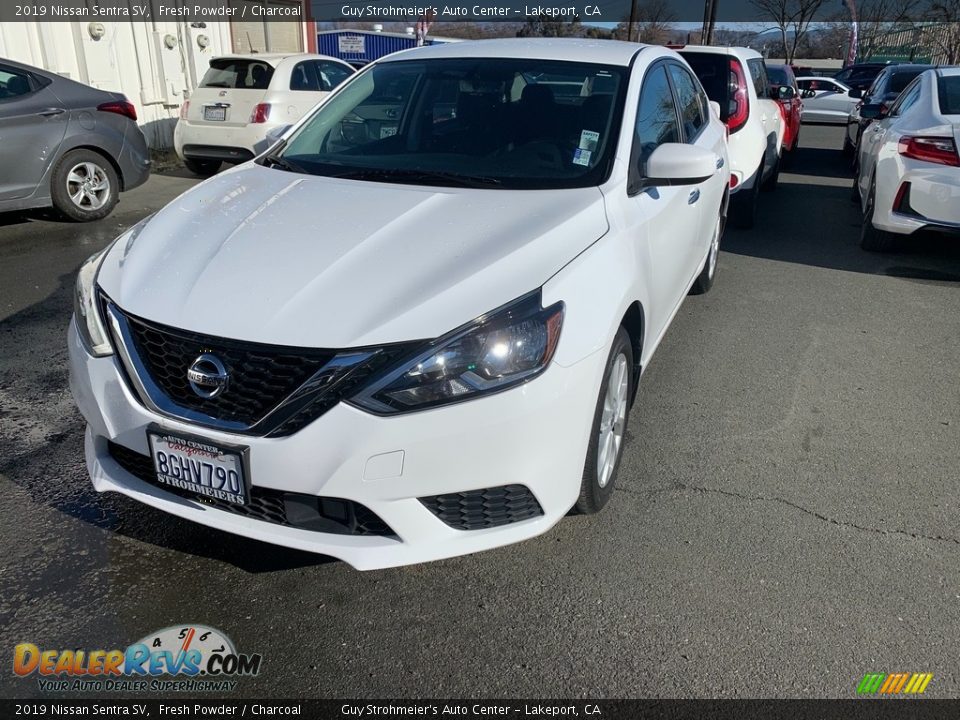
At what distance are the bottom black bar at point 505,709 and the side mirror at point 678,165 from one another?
192 cm

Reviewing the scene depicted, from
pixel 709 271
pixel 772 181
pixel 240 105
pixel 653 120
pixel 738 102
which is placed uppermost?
pixel 653 120

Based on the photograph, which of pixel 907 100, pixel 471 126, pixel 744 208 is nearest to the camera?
pixel 471 126

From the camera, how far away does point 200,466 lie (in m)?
2.27

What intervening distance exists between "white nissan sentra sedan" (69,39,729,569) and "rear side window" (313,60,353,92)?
797cm

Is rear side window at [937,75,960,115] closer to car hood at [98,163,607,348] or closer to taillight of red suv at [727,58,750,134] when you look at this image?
taillight of red suv at [727,58,750,134]

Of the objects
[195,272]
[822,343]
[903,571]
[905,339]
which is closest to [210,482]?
[195,272]

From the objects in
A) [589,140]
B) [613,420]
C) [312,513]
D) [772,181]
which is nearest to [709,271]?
[589,140]

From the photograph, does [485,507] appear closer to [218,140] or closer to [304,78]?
[218,140]

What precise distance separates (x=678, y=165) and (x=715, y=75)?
16.6 feet

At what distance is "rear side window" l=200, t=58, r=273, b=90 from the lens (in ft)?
32.3

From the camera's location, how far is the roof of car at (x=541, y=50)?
3701mm

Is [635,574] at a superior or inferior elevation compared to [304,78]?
inferior

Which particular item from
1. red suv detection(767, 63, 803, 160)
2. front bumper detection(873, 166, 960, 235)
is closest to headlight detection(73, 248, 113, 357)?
front bumper detection(873, 166, 960, 235)

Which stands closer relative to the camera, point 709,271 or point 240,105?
point 709,271
